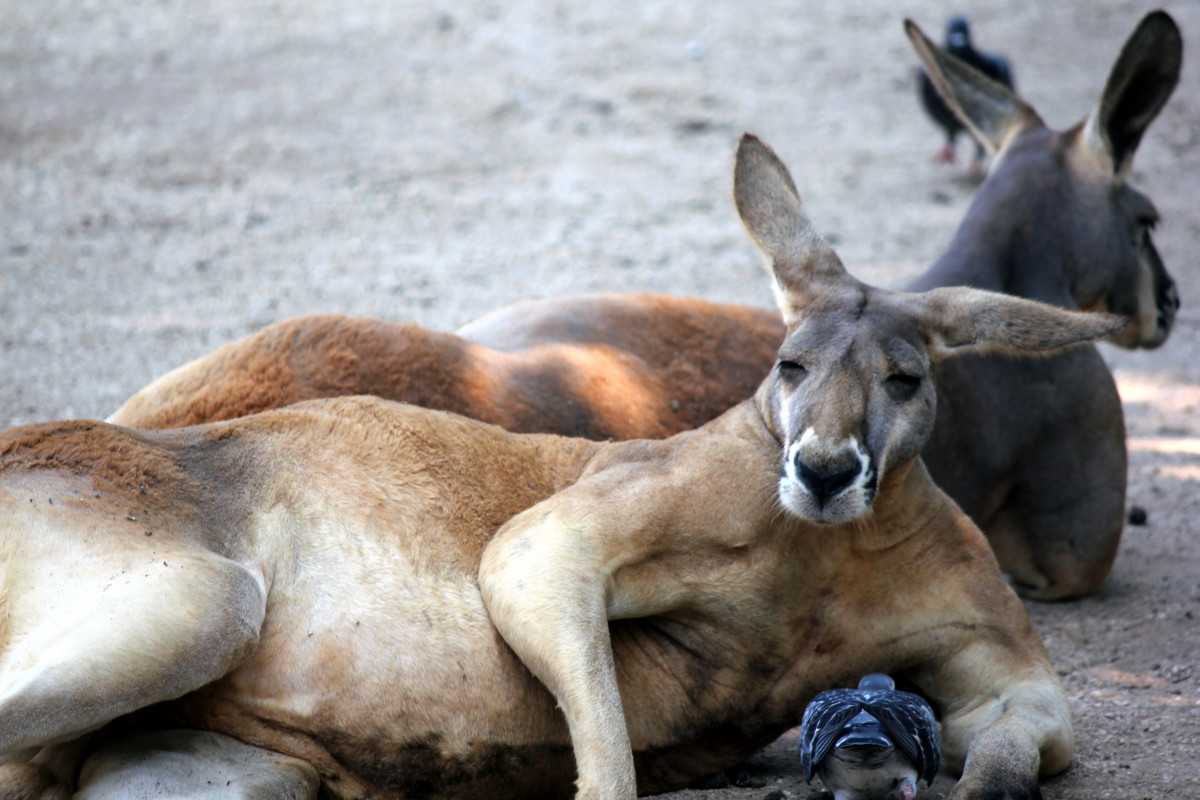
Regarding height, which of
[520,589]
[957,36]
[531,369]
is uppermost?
A: [520,589]

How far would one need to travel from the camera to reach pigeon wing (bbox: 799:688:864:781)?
2.94m

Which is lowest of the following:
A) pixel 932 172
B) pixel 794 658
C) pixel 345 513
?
pixel 932 172

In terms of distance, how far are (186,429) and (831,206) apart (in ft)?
21.7

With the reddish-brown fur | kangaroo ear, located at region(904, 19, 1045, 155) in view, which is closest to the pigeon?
the reddish-brown fur

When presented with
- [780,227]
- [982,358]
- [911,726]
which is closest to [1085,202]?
[982,358]

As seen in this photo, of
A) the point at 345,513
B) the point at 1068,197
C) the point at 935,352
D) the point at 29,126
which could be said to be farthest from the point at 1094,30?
the point at 345,513

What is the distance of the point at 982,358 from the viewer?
5.06 metres

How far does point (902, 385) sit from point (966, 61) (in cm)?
701

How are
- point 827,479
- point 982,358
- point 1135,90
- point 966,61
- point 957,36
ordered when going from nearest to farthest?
point 827,479
point 982,358
point 1135,90
point 966,61
point 957,36

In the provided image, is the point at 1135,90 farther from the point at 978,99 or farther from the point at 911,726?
the point at 911,726

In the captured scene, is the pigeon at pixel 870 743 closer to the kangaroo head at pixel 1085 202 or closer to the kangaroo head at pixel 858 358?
the kangaroo head at pixel 858 358

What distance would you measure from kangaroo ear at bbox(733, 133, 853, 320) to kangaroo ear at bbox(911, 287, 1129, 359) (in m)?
0.29

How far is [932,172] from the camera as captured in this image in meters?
10.1

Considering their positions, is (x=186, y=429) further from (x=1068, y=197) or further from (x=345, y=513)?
(x=1068, y=197)
